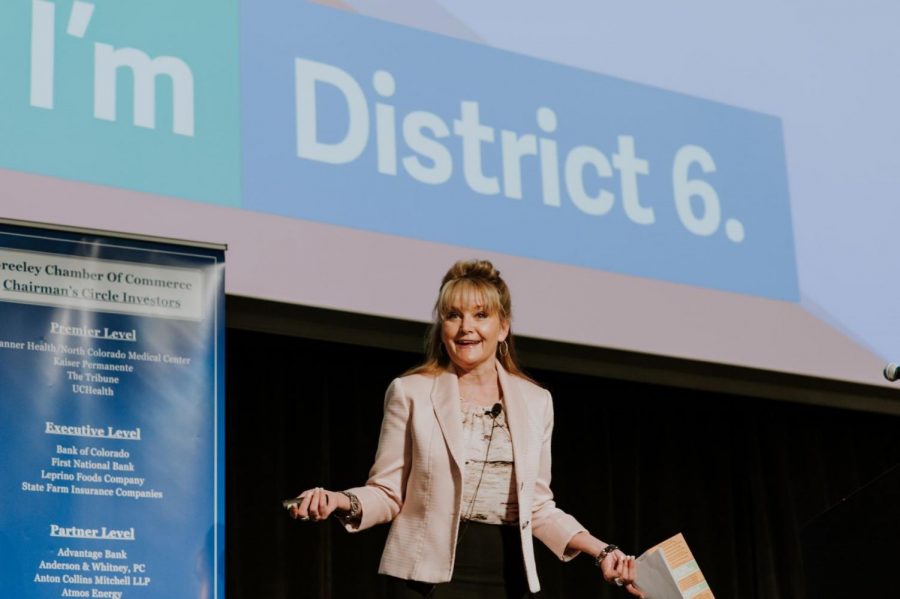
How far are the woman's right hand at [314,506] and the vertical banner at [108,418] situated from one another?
809 millimetres

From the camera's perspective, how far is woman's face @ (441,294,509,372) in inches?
101

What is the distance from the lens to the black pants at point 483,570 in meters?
2.42

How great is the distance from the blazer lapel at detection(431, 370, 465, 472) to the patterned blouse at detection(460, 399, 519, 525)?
3 centimetres

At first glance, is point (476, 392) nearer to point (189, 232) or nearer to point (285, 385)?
point (189, 232)

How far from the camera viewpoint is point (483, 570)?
2441mm

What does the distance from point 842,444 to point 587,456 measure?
4.02 ft

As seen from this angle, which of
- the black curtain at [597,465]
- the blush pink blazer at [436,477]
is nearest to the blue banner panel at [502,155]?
the black curtain at [597,465]

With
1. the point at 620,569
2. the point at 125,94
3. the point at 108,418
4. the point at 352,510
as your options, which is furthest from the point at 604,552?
the point at 125,94

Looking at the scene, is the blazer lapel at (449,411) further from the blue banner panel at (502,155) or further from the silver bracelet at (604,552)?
the blue banner panel at (502,155)

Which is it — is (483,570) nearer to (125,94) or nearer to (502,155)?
(125,94)

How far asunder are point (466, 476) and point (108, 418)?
38.7 inches

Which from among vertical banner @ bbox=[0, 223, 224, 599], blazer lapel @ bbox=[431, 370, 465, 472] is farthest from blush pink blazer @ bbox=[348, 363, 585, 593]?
vertical banner @ bbox=[0, 223, 224, 599]

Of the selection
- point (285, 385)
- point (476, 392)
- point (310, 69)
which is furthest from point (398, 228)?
point (476, 392)

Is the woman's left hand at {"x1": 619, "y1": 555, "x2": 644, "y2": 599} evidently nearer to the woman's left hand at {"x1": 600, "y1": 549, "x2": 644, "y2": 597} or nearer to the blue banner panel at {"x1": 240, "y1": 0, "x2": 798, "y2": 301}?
the woman's left hand at {"x1": 600, "y1": 549, "x2": 644, "y2": 597}
